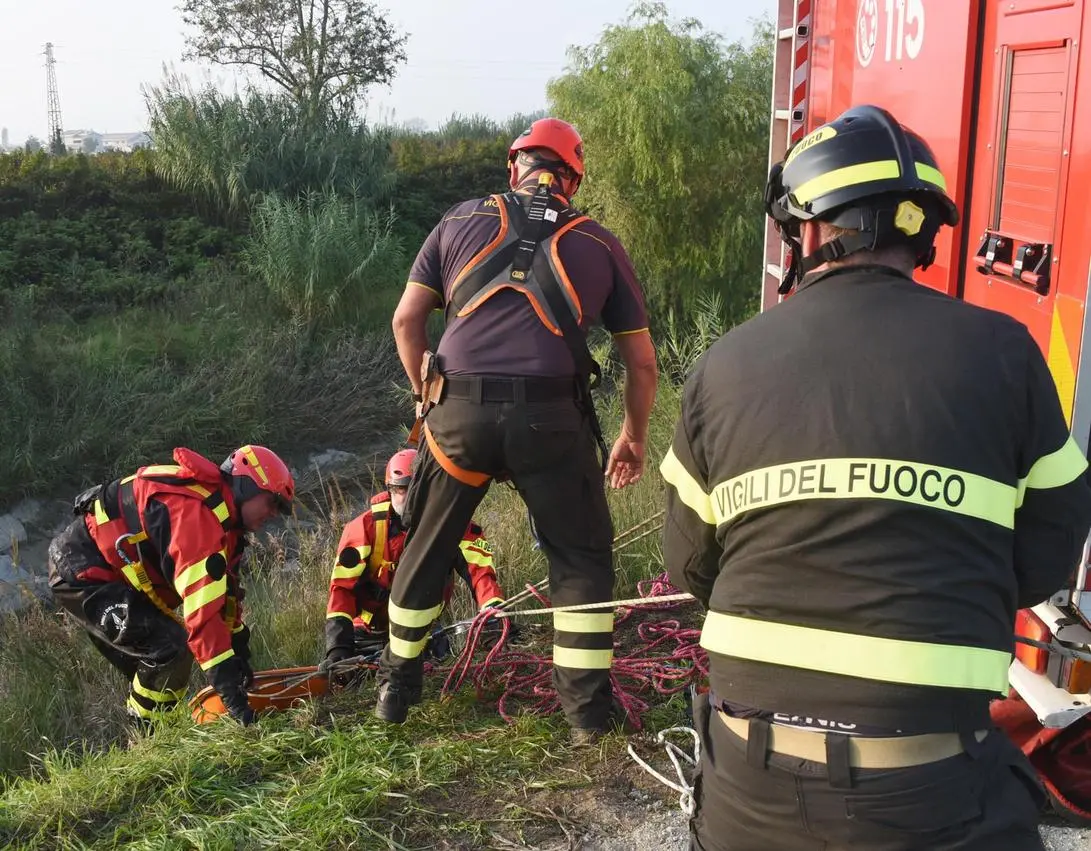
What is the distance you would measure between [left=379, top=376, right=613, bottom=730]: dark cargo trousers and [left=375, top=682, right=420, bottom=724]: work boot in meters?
0.03

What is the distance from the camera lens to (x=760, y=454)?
5.65 ft

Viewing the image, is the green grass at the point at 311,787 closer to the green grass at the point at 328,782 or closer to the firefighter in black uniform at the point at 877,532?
the green grass at the point at 328,782

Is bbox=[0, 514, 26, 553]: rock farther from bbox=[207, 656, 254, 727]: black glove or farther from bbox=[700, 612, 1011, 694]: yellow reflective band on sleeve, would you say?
bbox=[700, 612, 1011, 694]: yellow reflective band on sleeve

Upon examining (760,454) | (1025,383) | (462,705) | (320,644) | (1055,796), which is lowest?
(320,644)

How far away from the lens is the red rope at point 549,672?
398 centimetres

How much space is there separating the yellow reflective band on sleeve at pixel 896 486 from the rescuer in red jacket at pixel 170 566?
2.81 metres

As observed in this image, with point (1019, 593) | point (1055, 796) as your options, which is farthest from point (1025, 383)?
point (1055, 796)

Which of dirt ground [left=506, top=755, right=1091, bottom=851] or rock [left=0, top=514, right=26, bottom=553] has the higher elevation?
dirt ground [left=506, top=755, right=1091, bottom=851]

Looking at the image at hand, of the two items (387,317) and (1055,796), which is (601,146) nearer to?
(387,317)

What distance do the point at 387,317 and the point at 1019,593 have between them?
13.8 metres

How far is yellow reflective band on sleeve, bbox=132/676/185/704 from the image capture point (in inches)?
182

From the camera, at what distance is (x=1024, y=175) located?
3020 millimetres

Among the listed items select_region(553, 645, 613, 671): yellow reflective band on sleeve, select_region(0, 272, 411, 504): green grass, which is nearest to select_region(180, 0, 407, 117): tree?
select_region(0, 272, 411, 504): green grass

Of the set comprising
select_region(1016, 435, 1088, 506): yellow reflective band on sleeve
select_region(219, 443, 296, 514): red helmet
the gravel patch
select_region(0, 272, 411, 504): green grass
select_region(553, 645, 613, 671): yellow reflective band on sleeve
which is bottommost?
select_region(0, 272, 411, 504): green grass
